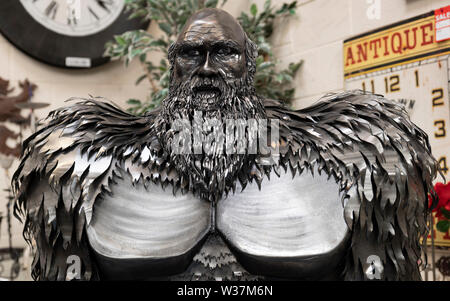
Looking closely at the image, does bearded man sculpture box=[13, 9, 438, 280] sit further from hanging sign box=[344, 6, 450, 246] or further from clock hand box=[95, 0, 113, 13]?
clock hand box=[95, 0, 113, 13]

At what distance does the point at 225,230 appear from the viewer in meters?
0.83

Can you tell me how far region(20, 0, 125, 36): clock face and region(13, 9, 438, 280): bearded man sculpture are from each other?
1.57 meters

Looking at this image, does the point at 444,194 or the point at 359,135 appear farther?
the point at 444,194

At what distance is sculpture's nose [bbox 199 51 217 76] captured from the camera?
84cm

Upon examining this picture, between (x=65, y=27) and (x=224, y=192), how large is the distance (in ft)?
5.81

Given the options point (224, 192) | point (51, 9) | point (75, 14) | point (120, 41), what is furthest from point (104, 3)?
→ point (224, 192)

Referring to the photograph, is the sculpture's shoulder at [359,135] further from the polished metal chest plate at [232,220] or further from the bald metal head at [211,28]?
the bald metal head at [211,28]

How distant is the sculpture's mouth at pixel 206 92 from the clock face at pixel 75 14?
5.48ft

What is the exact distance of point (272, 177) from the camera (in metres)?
0.87

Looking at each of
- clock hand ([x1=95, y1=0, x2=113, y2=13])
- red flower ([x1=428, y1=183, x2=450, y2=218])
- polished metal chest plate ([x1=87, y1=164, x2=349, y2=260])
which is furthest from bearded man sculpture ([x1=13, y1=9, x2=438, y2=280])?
clock hand ([x1=95, y1=0, x2=113, y2=13])

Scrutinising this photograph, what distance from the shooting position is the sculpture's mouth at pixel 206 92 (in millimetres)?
853

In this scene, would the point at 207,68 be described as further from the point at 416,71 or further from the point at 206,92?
the point at 416,71

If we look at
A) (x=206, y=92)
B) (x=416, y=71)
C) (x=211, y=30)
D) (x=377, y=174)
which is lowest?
(x=377, y=174)

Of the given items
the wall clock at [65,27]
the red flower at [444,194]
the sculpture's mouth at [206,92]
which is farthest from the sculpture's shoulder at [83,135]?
the wall clock at [65,27]
